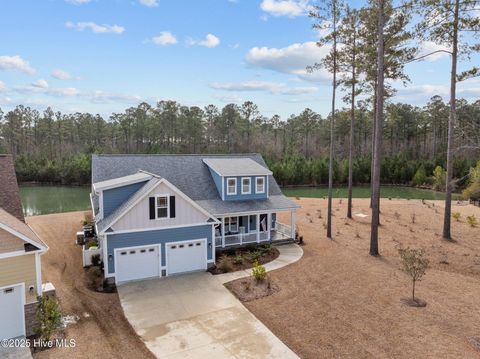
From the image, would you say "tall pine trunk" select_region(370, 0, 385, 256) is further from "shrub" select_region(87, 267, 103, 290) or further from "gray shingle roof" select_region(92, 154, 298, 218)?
"shrub" select_region(87, 267, 103, 290)

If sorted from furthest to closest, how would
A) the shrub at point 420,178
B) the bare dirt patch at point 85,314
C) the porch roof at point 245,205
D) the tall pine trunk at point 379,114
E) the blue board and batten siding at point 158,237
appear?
the shrub at point 420,178, the porch roof at point 245,205, the tall pine trunk at point 379,114, the blue board and batten siding at point 158,237, the bare dirt patch at point 85,314

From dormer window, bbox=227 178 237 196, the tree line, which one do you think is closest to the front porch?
dormer window, bbox=227 178 237 196

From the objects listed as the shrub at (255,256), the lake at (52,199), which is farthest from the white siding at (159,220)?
the lake at (52,199)

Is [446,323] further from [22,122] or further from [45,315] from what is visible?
[22,122]

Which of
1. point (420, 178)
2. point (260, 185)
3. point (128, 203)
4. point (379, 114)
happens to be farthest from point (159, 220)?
point (420, 178)

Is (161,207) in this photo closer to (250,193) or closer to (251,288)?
(251,288)

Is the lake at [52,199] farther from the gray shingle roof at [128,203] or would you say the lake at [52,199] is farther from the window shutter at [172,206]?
the window shutter at [172,206]
